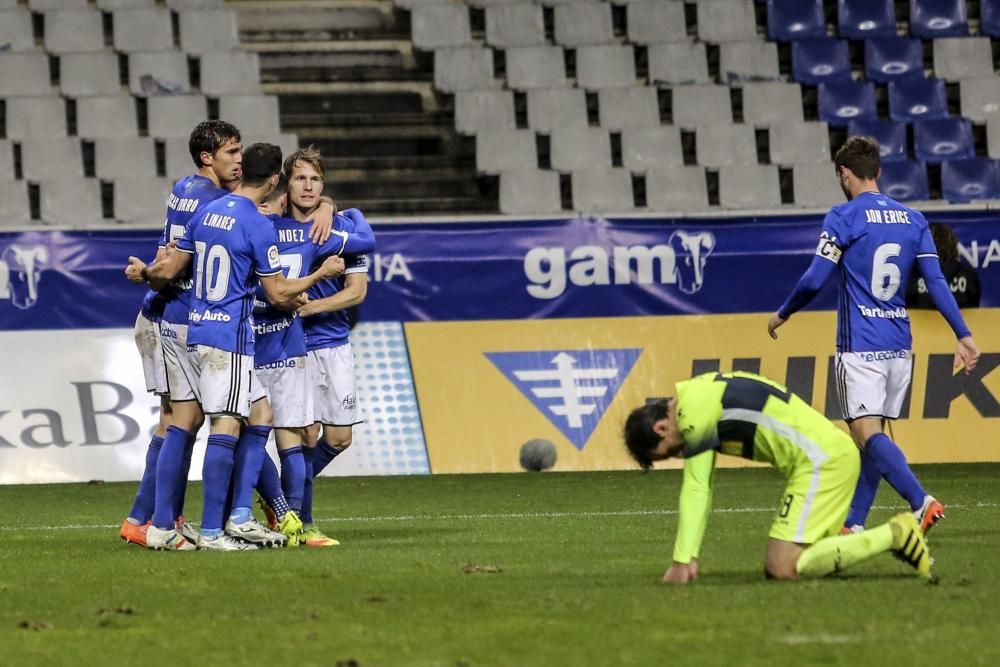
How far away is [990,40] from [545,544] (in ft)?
42.8

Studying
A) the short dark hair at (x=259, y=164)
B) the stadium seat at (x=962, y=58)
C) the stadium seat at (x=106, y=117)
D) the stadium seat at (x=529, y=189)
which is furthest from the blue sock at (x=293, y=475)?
the stadium seat at (x=962, y=58)

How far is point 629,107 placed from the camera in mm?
18906

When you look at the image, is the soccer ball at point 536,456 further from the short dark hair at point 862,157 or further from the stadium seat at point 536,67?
the short dark hair at point 862,157

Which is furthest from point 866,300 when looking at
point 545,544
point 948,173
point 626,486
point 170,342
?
point 948,173

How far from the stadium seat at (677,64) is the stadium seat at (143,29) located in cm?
527

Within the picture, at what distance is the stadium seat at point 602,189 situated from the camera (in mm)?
17766

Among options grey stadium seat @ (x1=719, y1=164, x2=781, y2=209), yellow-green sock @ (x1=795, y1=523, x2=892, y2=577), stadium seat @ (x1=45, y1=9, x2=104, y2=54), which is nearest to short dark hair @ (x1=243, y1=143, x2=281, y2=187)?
yellow-green sock @ (x1=795, y1=523, x2=892, y2=577)

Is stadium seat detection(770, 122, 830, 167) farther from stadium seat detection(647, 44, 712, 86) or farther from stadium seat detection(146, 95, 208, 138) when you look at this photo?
stadium seat detection(146, 95, 208, 138)

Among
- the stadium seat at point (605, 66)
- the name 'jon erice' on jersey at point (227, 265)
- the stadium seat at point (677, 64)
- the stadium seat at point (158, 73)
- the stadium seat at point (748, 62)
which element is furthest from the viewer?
the stadium seat at point (748, 62)

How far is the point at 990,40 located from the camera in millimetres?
20234

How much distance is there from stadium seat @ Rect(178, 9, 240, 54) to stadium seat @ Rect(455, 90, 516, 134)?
277 centimetres

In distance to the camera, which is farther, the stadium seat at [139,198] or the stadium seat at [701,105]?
the stadium seat at [701,105]

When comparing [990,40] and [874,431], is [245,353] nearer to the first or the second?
[874,431]

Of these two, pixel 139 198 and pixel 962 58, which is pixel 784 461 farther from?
pixel 962 58
